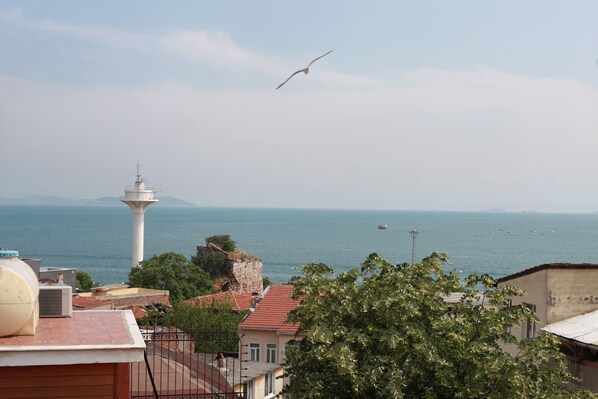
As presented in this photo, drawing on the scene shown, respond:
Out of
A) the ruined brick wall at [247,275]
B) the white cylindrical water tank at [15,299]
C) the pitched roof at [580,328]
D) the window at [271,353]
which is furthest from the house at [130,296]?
the white cylindrical water tank at [15,299]

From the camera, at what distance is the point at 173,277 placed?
66438 millimetres

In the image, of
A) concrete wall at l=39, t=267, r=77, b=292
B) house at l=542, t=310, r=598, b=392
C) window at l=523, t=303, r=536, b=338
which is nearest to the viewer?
house at l=542, t=310, r=598, b=392

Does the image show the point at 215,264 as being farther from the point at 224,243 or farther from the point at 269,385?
the point at 269,385

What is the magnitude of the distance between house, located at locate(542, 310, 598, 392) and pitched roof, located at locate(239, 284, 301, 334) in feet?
51.2

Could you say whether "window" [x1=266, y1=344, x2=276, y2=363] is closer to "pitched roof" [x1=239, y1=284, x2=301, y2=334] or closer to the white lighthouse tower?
"pitched roof" [x1=239, y1=284, x2=301, y2=334]

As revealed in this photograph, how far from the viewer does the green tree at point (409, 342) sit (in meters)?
11.4

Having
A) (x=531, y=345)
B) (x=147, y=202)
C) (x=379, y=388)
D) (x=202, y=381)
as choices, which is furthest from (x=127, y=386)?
(x=147, y=202)

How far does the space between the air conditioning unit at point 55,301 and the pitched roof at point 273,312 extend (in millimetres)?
19199

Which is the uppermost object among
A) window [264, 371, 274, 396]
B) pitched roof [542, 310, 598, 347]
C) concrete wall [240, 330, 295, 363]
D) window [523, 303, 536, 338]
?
pitched roof [542, 310, 598, 347]

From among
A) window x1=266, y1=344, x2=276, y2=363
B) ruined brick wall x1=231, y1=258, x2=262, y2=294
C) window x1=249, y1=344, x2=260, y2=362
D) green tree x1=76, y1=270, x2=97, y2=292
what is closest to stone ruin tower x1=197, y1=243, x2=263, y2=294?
ruined brick wall x1=231, y1=258, x2=262, y2=294

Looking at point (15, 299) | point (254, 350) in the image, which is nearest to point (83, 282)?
point (254, 350)

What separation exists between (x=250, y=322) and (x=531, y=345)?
20.0 m

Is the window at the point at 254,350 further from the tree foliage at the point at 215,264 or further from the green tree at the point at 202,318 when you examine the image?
the tree foliage at the point at 215,264

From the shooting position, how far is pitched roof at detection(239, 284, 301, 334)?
29.9 metres
